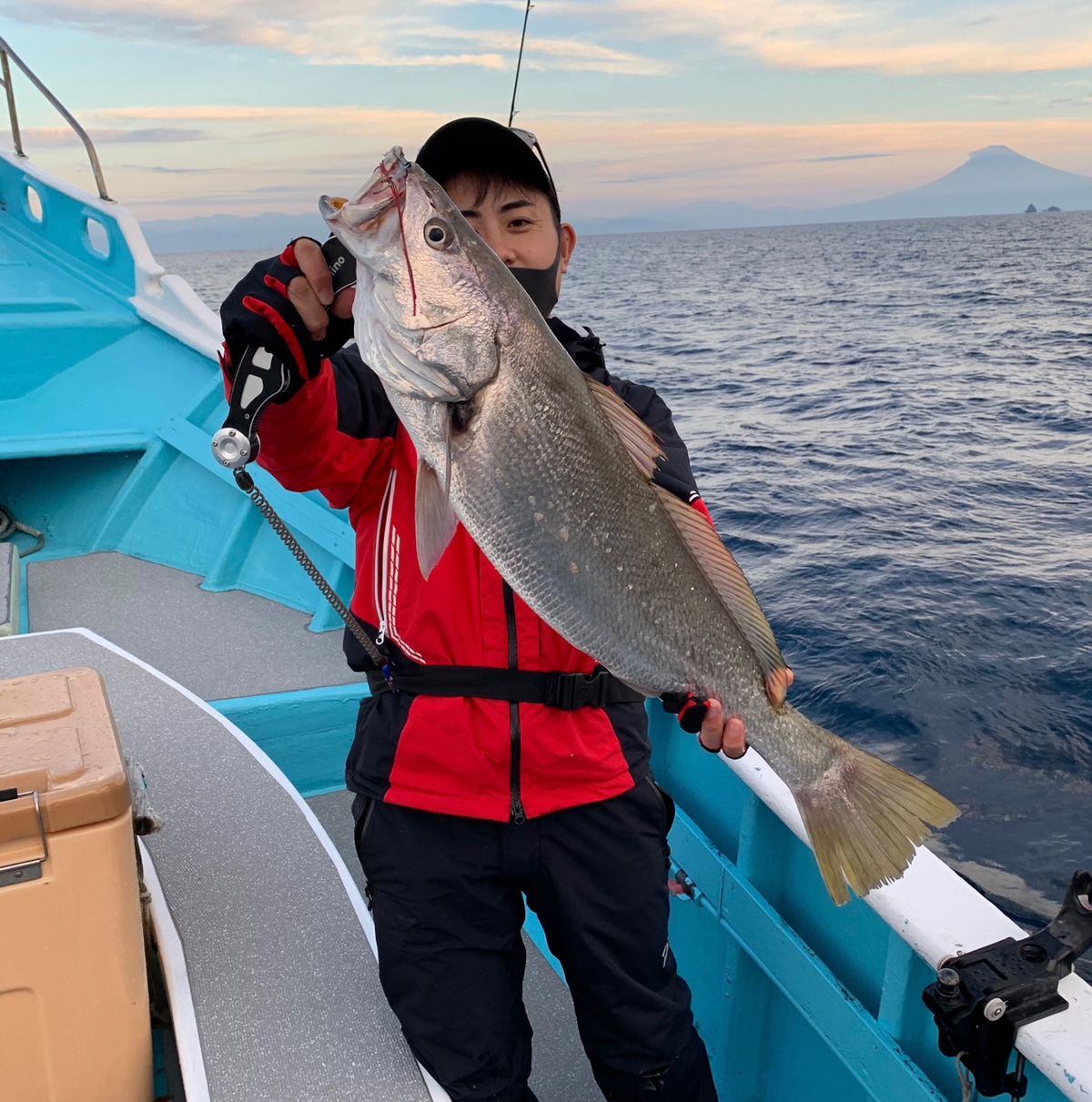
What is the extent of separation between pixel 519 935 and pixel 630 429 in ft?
3.93

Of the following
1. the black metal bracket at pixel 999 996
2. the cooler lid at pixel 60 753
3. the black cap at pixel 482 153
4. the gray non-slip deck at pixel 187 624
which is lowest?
the gray non-slip deck at pixel 187 624

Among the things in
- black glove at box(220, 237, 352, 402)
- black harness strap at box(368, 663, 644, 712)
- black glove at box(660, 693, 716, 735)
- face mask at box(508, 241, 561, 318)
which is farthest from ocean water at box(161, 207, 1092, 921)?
black glove at box(220, 237, 352, 402)

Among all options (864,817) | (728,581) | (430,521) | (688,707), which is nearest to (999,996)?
(864,817)

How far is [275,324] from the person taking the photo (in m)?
1.83

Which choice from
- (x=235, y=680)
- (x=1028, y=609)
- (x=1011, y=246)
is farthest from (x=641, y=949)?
(x=1011, y=246)

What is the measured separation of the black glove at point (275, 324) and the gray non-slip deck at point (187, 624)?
108 inches

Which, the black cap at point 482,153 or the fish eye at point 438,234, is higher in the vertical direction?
the black cap at point 482,153

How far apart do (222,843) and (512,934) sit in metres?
0.84

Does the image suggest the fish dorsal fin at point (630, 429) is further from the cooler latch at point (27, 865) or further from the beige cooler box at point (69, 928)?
the cooler latch at point (27, 865)

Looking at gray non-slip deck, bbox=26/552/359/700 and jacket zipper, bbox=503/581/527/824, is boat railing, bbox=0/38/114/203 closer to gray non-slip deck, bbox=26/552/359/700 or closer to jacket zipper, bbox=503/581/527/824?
gray non-slip deck, bbox=26/552/359/700

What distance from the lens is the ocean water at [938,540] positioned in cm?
543

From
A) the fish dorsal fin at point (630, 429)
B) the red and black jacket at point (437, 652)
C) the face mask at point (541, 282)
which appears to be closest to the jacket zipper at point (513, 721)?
the red and black jacket at point (437, 652)

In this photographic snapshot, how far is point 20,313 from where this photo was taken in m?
6.75

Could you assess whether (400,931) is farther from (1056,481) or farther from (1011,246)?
(1011,246)
